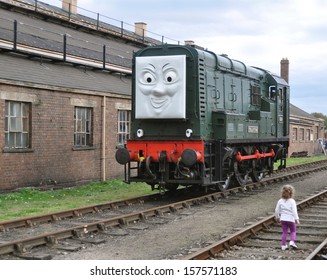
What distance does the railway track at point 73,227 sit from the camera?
7816 millimetres

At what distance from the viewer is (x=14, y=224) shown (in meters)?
9.53

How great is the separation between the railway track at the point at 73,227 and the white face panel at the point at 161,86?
2340 mm

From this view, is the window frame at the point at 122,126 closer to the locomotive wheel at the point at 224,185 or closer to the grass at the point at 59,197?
the grass at the point at 59,197

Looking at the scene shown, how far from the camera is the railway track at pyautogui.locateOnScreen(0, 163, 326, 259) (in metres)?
7.82

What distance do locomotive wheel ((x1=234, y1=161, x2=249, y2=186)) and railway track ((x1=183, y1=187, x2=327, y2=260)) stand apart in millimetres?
4660

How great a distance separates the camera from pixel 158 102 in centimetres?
1338

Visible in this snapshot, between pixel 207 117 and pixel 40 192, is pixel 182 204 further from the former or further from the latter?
pixel 40 192

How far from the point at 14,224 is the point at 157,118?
515 cm

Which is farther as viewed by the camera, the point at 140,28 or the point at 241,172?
the point at 140,28

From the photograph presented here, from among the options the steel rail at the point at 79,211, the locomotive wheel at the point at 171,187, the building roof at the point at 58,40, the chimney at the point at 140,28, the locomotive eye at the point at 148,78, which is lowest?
the steel rail at the point at 79,211

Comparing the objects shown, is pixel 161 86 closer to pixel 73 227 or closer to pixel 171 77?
pixel 171 77

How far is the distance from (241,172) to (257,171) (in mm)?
1390

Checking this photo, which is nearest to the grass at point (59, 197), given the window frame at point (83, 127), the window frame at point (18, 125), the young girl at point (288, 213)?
the window frame at point (18, 125)

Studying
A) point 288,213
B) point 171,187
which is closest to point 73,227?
point 288,213
